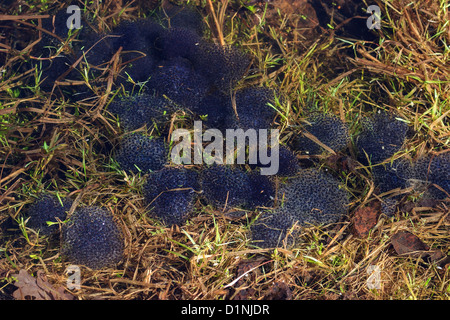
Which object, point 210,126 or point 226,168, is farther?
point 210,126

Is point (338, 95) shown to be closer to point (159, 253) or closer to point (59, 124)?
point (159, 253)

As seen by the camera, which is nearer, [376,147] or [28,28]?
[376,147]

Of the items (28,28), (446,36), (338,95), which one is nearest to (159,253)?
(338,95)

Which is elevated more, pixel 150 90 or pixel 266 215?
pixel 150 90

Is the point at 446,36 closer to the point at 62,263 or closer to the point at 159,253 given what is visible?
the point at 159,253
